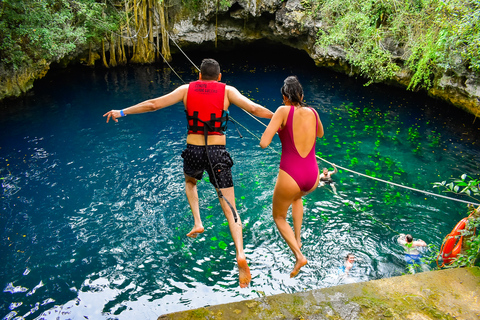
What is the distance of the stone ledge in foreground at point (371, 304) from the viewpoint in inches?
97.3

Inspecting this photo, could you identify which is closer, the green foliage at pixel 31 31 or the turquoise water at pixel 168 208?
the turquoise water at pixel 168 208

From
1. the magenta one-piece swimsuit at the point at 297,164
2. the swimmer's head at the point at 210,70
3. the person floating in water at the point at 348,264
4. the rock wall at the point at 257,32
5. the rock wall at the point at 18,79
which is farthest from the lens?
the rock wall at the point at 257,32

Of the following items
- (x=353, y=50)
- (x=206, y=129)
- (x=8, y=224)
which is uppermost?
(x=353, y=50)

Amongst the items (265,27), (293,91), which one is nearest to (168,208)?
(293,91)

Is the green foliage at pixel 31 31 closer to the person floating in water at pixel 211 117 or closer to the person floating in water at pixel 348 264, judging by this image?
the person floating in water at pixel 211 117

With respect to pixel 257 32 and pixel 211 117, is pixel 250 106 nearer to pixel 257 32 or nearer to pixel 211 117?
pixel 211 117

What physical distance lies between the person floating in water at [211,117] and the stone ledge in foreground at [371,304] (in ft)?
2.43

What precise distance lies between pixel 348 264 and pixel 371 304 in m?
2.27

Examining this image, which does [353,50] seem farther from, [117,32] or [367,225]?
[117,32]

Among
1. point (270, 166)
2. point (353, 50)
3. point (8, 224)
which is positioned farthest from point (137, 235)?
point (353, 50)

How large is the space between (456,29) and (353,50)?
12.3 feet

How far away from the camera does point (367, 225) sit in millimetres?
5664

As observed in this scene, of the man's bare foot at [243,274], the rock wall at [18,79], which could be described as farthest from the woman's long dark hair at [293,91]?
the rock wall at [18,79]

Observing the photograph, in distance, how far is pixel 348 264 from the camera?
15.6ft
